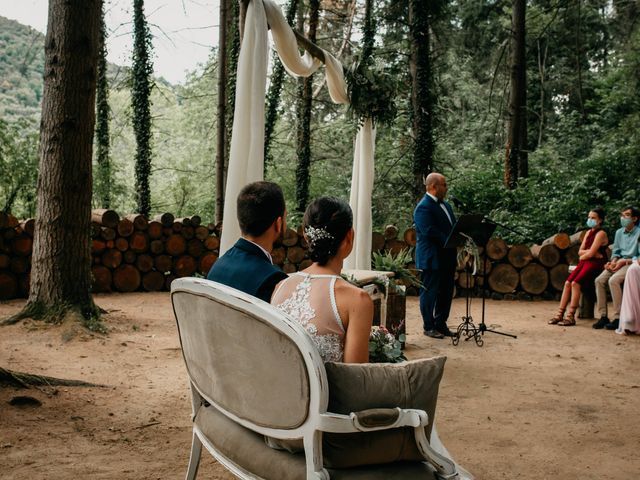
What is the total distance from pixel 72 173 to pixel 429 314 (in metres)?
3.94

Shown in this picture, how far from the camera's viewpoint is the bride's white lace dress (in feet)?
6.76

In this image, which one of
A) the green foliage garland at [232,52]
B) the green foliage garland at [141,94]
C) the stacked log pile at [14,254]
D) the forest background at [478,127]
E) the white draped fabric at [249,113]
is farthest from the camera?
the green foliage garland at [141,94]

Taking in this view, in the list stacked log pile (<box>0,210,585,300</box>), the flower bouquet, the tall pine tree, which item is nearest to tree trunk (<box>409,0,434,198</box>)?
stacked log pile (<box>0,210,585,300</box>)

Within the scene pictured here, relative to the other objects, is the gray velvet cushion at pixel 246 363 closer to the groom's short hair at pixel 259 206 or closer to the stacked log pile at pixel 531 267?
the groom's short hair at pixel 259 206

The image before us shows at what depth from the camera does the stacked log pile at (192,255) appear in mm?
9898

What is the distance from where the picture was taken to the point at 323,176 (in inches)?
723

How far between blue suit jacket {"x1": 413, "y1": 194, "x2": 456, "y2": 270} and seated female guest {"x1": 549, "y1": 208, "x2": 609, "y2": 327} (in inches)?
83.8

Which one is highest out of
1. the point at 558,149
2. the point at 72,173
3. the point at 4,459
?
the point at 558,149

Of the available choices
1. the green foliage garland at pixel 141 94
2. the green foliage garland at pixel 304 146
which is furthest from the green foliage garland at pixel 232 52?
the green foliage garland at pixel 141 94

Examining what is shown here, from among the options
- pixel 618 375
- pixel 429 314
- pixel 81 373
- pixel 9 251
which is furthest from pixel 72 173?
pixel 618 375

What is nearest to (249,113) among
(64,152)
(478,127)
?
(64,152)

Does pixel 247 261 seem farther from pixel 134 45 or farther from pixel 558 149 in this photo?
pixel 558 149

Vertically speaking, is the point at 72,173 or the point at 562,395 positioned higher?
the point at 72,173

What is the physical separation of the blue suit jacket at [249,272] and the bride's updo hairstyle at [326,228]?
1.49 ft
